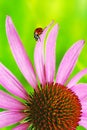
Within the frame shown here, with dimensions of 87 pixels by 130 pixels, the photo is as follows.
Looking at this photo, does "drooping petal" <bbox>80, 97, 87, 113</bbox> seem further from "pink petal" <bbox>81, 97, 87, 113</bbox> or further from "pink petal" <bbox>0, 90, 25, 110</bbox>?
"pink petal" <bbox>0, 90, 25, 110</bbox>

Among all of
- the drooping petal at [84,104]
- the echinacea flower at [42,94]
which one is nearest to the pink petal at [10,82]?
the echinacea flower at [42,94]

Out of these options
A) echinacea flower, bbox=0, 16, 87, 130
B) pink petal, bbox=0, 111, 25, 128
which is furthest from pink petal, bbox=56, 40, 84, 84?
pink petal, bbox=0, 111, 25, 128

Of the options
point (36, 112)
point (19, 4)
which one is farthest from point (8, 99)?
point (19, 4)

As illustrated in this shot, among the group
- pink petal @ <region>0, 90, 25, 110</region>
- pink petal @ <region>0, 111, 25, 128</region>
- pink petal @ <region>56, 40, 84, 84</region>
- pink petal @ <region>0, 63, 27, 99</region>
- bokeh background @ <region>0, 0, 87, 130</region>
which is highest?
bokeh background @ <region>0, 0, 87, 130</region>

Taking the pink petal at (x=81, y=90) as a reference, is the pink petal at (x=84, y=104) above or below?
below

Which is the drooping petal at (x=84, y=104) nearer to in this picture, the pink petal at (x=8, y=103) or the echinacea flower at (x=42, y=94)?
the echinacea flower at (x=42, y=94)

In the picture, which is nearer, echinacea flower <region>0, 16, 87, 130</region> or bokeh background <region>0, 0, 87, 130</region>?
echinacea flower <region>0, 16, 87, 130</region>
